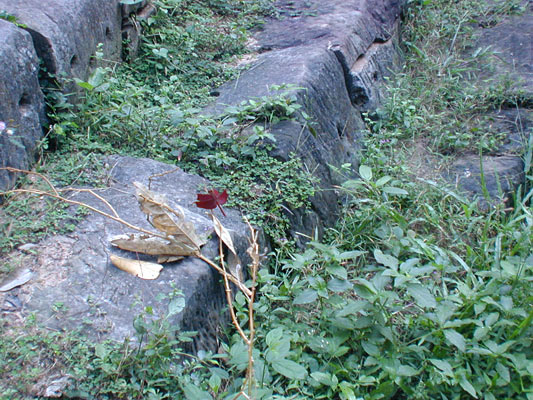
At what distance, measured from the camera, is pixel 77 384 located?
5.06 feet

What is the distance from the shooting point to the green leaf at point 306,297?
194cm

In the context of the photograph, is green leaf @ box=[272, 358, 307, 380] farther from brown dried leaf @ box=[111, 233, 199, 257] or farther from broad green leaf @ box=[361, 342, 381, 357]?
brown dried leaf @ box=[111, 233, 199, 257]

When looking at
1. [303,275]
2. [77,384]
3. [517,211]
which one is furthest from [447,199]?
[77,384]

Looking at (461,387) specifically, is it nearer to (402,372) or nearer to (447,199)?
(402,372)

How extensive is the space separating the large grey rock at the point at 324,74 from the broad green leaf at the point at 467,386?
107 centimetres

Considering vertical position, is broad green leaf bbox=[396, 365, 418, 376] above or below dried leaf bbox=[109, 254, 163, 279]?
below

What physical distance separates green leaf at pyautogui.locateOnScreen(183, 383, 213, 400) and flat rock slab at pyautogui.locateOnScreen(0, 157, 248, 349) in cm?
Answer: 27

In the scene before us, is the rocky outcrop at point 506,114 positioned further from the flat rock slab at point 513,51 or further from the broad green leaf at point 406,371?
the broad green leaf at point 406,371

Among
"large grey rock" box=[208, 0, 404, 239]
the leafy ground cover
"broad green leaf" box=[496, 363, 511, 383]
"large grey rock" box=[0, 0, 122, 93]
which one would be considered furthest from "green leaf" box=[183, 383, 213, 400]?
"large grey rock" box=[0, 0, 122, 93]

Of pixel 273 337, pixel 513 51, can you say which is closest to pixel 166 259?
pixel 273 337

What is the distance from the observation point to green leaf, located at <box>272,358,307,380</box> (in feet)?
5.16

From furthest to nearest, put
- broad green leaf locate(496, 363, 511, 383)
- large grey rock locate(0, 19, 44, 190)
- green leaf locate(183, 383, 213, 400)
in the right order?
large grey rock locate(0, 19, 44, 190)
broad green leaf locate(496, 363, 511, 383)
green leaf locate(183, 383, 213, 400)

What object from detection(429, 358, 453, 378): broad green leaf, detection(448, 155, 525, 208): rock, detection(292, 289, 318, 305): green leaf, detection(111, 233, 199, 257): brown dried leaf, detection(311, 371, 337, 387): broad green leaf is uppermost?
detection(111, 233, 199, 257): brown dried leaf

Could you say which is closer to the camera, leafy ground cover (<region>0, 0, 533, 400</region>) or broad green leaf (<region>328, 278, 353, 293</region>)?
leafy ground cover (<region>0, 0, 533, 400</region>)
